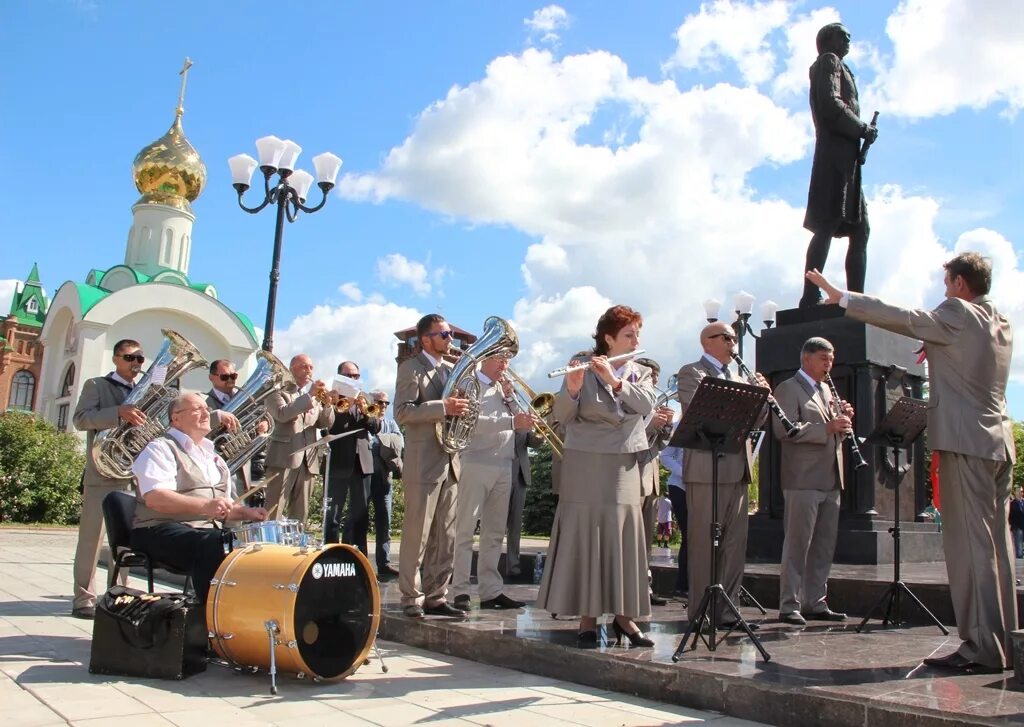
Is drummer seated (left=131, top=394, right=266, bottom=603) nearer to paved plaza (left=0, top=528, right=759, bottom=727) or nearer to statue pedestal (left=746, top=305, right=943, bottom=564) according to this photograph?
paved plaza (left=0, top=528, right=759, bottom=727)

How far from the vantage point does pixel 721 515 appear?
613cm

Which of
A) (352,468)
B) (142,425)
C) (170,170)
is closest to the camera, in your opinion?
(142,425)

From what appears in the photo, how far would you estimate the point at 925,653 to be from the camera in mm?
5242

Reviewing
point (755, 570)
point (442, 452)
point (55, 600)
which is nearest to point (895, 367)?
point (755, 570)

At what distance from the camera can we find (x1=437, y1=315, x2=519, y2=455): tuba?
6.44 metres

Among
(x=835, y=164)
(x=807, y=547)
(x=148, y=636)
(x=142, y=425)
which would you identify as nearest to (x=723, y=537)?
(x=807, y=547)

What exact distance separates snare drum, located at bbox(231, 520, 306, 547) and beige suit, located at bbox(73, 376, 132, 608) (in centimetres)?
228

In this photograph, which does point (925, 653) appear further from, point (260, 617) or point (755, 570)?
point (260, 617)

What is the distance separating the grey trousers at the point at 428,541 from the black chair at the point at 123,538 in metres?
1.60

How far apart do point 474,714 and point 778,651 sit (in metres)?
2.03

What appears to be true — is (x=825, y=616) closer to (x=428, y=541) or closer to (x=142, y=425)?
(x=428, y=541)

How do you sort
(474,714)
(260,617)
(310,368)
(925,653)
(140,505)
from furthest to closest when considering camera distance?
(310,368)
(140,505)
(925,653)
(260,617)
(474,714)

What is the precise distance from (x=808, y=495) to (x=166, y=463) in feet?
15.2

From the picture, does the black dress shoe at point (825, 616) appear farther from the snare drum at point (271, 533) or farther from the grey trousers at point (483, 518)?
the snare drum at point (271, 533)
